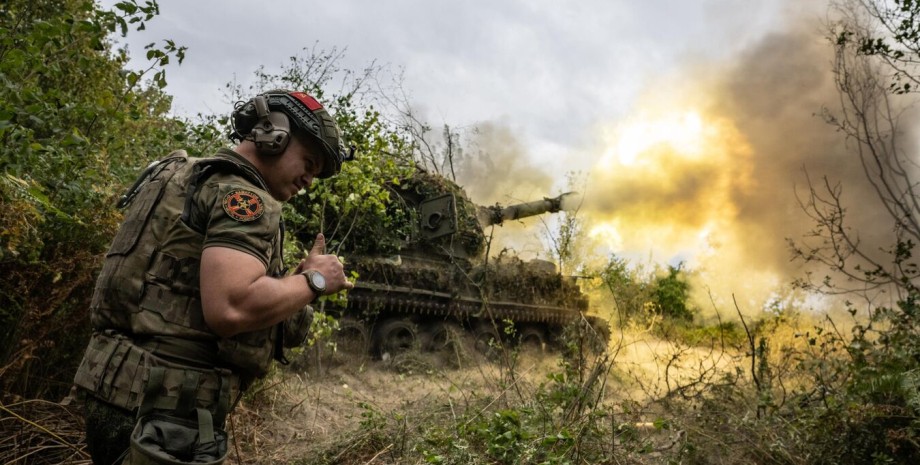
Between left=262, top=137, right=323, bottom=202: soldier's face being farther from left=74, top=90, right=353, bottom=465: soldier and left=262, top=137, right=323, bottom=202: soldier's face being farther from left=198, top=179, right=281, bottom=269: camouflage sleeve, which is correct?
left=198, top=179, right=281, bottom=269: camouflage sleeve

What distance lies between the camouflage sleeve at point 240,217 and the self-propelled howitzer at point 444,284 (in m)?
9.46

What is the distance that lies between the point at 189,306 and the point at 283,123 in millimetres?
752

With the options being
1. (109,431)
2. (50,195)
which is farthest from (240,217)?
(50,195)

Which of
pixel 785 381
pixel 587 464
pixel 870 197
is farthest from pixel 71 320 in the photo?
pixel 870 197

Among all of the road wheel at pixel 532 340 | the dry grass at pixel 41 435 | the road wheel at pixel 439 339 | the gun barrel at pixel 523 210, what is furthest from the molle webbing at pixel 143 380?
the gun barrel at pixel 523 210

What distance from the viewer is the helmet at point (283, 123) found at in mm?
2500

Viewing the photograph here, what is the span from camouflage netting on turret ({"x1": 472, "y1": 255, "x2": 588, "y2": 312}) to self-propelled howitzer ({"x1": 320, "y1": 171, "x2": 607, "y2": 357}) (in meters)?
0.02

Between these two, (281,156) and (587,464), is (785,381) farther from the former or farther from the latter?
(281,156)

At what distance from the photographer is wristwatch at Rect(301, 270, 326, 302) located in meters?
2.28

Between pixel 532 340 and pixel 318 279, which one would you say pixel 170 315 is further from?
pixel 532 340

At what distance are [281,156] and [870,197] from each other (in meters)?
9.15

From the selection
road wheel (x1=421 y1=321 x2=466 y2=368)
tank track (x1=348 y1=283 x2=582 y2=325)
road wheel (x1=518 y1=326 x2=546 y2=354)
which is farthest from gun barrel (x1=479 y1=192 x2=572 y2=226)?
road wheel (x1=421 y1=321 x2=466 y2=368)

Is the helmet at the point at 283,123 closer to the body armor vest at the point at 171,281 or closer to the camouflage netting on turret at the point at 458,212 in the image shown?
the body armor vest at the point at 171,281

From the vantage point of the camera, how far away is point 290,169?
257 cm
